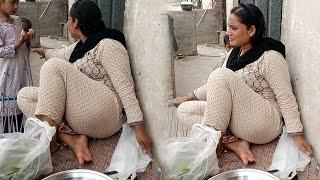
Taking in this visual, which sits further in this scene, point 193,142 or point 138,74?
point 138,74

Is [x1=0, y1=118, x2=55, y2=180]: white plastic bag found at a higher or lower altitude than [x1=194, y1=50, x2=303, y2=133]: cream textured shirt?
lower

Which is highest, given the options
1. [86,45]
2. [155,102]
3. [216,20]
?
[216,20]

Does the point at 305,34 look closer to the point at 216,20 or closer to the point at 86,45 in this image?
the point at 216,20

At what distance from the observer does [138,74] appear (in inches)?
57.7

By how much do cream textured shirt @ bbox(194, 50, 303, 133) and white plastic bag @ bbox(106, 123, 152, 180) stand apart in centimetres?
28

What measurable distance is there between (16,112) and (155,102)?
2.44 feet

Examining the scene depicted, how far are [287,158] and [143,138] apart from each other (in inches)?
20.3

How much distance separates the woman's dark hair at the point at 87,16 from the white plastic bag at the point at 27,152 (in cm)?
39

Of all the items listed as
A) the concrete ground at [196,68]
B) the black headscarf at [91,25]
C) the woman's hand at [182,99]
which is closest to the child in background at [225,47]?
the concrete ground at [196,68]

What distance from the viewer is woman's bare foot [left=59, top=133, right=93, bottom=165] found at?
1451mm

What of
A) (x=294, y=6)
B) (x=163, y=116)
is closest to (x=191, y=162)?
(x=163, y=116)

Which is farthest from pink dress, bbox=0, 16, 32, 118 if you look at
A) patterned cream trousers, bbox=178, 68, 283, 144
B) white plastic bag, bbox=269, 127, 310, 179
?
white plastic bag, bbox=269, 127, 310, 179

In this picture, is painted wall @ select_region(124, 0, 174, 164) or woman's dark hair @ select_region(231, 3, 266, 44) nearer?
painted wall @ select_region(124, 0, 174, 164)

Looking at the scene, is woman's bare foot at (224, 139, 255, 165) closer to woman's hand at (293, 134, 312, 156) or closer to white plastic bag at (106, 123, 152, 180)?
woman's hand at (293, 134, 312, 156)
